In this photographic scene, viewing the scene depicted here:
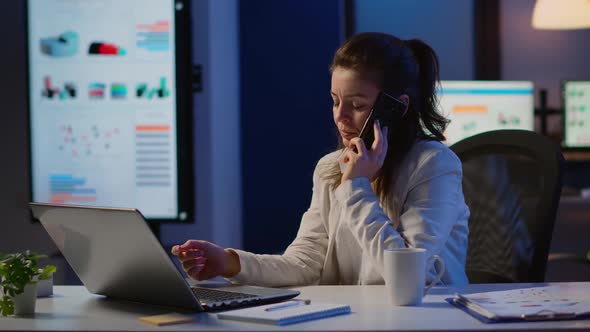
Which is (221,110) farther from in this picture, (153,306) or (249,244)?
(153,306)

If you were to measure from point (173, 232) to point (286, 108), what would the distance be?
1.03 metres

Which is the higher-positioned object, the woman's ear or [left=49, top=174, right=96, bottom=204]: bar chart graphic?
the woman's ear

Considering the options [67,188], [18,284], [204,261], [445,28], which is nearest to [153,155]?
[67,188]

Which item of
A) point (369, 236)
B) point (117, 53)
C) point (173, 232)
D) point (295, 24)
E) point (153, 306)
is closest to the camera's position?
point (153, 306)

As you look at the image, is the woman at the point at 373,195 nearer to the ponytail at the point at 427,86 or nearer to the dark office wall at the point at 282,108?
the ponytail at the point at 427,86

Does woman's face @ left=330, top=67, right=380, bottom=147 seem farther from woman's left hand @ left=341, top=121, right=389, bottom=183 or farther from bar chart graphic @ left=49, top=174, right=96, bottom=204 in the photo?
bar chart graphic @ left=49, top=174, right=96, bottom=204

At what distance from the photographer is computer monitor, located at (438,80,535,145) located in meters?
3.69

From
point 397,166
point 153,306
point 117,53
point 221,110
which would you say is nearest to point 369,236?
point 397,166

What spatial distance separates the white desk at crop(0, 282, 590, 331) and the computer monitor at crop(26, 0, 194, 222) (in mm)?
1075

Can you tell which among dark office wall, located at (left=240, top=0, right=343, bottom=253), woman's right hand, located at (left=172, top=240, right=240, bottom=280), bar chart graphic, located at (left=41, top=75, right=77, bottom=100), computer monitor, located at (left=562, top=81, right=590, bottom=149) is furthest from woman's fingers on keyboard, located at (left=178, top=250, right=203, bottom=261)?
computer monitor, located at (left=562, top=81, right=590, bottom=149)

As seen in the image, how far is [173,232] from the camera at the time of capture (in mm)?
2863

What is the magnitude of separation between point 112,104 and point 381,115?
1.19m

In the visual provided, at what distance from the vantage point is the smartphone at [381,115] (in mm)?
1653

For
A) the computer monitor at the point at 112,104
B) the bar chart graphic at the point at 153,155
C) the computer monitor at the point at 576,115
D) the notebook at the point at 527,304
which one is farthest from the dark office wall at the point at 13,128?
the computer monitor at the point at 576,115
